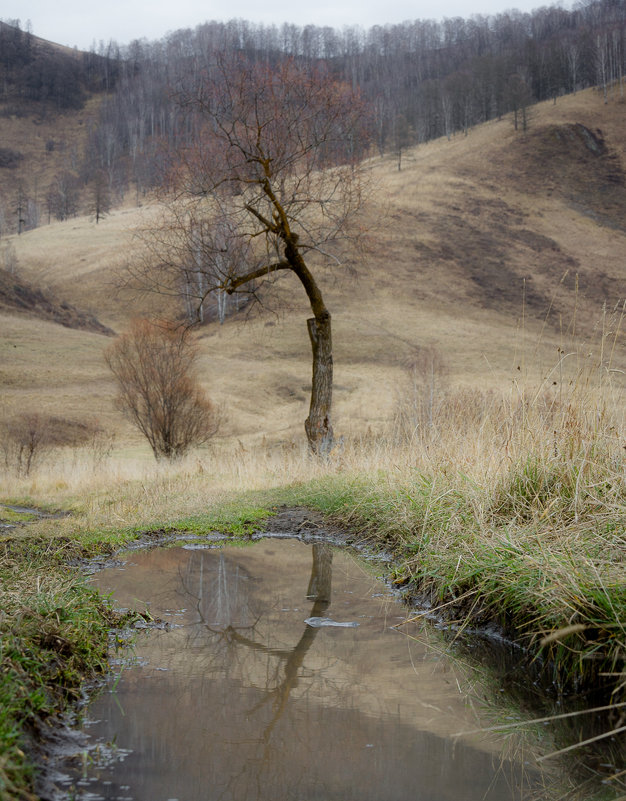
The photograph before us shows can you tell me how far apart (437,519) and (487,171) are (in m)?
73.0

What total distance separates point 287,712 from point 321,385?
1041 cm

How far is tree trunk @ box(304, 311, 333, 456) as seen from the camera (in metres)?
13.5

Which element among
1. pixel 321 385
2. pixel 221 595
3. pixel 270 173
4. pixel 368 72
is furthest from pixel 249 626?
pixel 368 72

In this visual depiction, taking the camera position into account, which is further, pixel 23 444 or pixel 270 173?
pixel 23 444

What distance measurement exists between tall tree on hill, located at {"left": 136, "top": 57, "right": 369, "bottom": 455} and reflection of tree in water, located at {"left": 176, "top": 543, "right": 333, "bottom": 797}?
7374 mm

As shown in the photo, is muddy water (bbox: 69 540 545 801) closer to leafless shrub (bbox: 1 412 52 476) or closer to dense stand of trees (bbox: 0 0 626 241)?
leafless shrub (bbox: 1 412 52 476)

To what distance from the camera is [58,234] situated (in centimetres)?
7556

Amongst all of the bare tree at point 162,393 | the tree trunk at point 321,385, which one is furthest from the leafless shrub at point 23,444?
the tree trunk at point 321,385

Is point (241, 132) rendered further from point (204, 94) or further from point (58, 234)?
point (58, 234)

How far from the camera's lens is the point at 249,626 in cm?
454

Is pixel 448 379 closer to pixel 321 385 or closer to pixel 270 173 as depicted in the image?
pixel 321 385

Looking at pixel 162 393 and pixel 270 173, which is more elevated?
pixel 270 173

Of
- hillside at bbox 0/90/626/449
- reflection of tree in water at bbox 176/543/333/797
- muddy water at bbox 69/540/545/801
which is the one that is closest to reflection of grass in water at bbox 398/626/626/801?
muddy water at bbox 69/540/545/801

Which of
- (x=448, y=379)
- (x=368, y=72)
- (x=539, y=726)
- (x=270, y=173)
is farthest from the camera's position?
(x=368, y=72)
